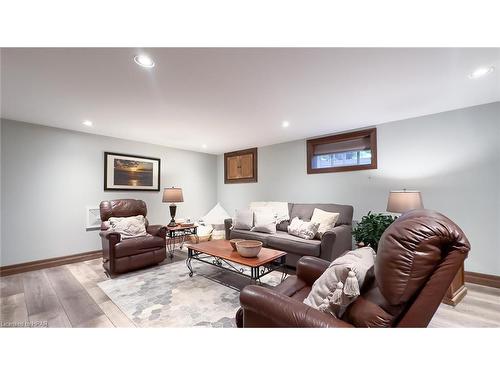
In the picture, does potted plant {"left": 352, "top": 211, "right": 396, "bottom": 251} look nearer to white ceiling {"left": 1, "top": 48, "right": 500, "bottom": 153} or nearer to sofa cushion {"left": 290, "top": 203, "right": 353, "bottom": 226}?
sofa cushion {"left": 290, "top": 203, "right": 353, "bottom": 226}

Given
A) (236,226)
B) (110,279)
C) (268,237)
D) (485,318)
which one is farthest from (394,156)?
(110,279)

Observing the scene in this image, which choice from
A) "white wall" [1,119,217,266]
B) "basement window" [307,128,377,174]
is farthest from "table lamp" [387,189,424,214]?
"white wall" [1,119,217,266]

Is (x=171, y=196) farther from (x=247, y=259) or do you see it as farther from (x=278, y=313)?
(x=278, y=313)

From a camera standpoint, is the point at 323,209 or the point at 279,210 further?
the point at 279,210

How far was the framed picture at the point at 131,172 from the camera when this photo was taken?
12.5ft

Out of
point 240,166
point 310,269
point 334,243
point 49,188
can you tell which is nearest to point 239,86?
point 310,269

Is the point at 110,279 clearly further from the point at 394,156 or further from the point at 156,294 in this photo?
the point at 394,156

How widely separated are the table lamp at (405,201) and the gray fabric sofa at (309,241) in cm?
76

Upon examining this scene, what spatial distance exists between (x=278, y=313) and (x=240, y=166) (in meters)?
4.30

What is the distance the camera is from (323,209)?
345 cm

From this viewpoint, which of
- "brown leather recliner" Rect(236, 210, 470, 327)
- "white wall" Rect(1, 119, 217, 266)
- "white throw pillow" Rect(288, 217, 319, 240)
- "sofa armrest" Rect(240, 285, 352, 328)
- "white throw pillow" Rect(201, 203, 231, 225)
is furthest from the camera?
"white throw pillow" Rect(201, 203, 231, 225)

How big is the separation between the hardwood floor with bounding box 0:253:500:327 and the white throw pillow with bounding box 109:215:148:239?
0.64m

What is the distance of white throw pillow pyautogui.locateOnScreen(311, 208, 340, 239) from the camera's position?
3049mm
